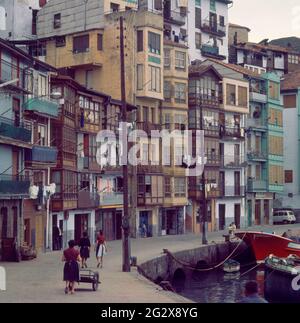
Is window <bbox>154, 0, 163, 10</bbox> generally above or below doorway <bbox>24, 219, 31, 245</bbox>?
above

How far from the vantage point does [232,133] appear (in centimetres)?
8894

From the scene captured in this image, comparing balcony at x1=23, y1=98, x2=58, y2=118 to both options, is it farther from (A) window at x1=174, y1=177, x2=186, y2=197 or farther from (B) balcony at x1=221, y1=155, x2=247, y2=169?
(B) balcony at x1=221, y1=155, x2=247, y2=169

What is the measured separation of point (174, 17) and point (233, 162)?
740 inches

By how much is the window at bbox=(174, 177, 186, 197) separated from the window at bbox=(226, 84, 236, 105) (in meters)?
13.8

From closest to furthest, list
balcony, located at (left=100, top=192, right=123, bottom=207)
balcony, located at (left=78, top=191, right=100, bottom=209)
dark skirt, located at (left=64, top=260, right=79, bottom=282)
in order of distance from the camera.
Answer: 1. dark skirt, located at (left=64, top=260, right=79, bottom=282)
2. balcony, located at (left=78, top=191, right=100, bottom=209)
3. balcony, located at (left=100, top=192, right=123, bottom=207)

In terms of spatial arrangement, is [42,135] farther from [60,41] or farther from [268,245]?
[60,41]

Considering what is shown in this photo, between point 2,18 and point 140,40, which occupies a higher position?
point 2,18

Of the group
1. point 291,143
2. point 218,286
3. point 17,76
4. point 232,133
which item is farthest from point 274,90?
point 17,76

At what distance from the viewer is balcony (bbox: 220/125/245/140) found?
87125 millimetres

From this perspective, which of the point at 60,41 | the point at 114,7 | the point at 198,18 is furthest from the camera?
the point at 198,18

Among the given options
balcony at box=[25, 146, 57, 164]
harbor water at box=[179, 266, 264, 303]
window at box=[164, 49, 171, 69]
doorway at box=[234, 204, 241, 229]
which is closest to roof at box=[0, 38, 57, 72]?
balcony at box=[25, 146, 57, 164]

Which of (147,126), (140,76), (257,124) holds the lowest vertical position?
(147,126)

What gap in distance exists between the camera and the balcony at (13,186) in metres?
45.3

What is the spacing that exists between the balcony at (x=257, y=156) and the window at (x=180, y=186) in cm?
1562
